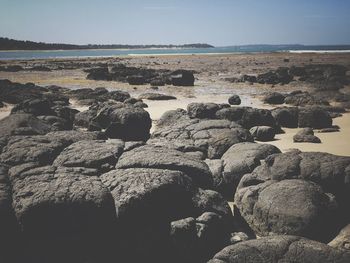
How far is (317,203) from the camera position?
17.3ft

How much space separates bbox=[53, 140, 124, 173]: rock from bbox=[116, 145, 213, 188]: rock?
181 mm

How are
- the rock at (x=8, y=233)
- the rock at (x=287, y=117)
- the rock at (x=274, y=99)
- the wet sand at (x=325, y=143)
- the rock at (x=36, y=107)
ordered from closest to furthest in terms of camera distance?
1. the rock at (x=8, y=233)
2. the wet sand at (x=325, y=143)
3. the rock at (x=36, y=107)
4. the rock at (x=287, y=117)
5. the rock at (x=274, y=99)

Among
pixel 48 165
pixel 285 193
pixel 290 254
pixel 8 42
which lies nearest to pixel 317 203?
pixel 285 193

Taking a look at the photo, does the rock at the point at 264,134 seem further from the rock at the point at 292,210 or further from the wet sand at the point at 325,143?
the rock at the point at 292,210

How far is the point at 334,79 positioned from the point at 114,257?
2713 centimetres

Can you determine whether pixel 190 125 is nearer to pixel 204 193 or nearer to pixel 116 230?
pixel 204 193

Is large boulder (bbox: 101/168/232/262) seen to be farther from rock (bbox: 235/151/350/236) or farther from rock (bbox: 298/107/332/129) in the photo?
rock (bbox: 298/107/332/129)

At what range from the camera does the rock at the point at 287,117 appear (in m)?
13.1

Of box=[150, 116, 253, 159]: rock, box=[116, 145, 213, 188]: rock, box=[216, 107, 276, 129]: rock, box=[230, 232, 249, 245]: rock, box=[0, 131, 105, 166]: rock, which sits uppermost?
box=[0, 131, 105, 166]: rock

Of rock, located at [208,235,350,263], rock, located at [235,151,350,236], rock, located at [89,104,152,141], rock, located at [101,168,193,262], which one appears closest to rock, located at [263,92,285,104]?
rock, located at [89,104,152,141]

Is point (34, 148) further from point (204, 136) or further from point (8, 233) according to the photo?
point (204, 136)

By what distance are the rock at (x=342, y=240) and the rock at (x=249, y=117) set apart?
24.9 feet

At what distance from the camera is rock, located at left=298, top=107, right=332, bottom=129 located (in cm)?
1259

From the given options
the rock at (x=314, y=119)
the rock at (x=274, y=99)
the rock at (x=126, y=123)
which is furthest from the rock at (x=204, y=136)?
the rock at (x=274, y=99)
